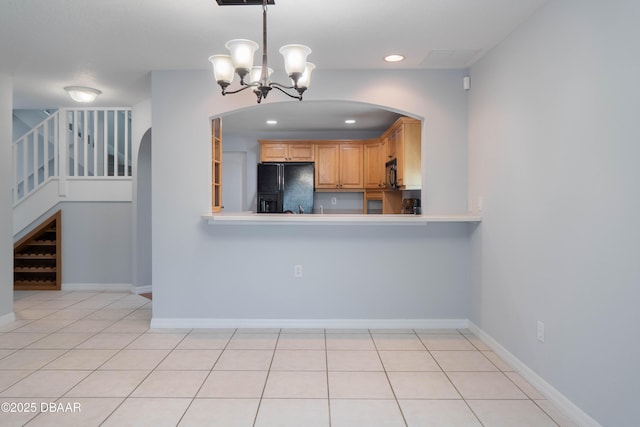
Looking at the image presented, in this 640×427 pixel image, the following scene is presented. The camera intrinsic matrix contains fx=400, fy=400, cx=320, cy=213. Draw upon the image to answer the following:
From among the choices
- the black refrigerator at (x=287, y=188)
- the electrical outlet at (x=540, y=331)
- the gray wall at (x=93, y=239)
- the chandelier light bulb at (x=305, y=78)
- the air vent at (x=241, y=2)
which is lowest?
the electrical outlet at (x=540, y=331)

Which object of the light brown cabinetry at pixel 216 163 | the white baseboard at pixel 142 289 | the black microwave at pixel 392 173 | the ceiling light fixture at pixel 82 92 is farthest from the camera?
the white baseboard at pixel 142 289

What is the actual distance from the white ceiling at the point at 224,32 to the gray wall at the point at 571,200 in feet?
1.30

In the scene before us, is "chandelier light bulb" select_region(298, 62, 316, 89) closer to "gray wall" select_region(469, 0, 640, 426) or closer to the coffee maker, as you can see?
"gray wall" select_region(469, 0, 640, 426)

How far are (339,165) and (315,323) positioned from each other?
11.7 ft

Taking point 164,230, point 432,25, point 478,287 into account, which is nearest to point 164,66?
point 164,230

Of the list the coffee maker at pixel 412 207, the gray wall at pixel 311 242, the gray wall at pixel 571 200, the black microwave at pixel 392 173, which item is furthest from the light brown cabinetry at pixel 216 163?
the gray wall at pixel 571 200

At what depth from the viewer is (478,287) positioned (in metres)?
3.60

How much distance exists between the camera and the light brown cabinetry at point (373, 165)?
6.51 metres

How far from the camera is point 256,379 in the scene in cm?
273

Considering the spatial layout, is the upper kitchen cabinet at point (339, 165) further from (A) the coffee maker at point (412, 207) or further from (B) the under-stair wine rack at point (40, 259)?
(B) the under-stair wine rack at point (40, 259)

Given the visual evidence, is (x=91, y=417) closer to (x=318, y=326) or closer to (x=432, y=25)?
(x=318, y=326)

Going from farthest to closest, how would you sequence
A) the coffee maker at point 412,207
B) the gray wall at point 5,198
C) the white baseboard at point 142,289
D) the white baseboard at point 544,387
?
the white baseboard at point 142,289
the coffee maker at point 412,207
the gray wall at point 5,198
the white baseboard at point 544,387

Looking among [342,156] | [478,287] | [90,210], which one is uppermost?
[342,156]

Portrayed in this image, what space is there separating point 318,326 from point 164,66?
285cm
